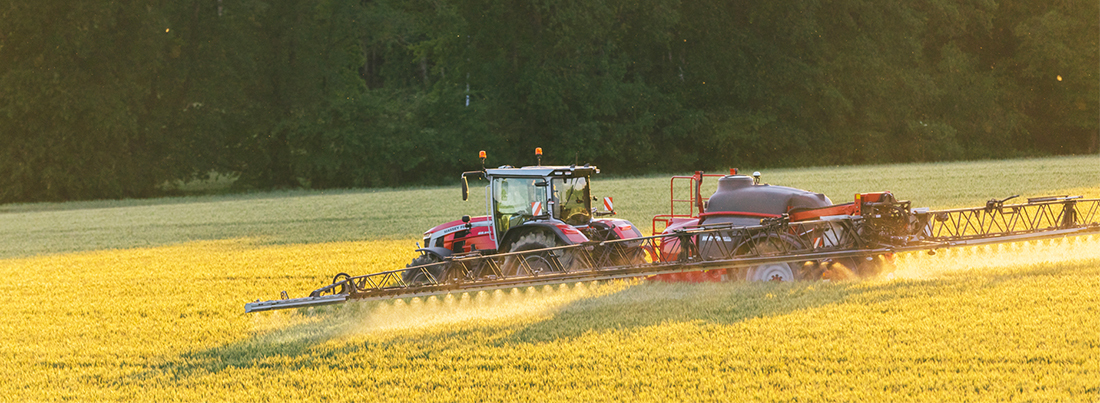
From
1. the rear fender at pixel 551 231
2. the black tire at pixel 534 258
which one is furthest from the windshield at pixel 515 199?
the black tire at pixel 534 258

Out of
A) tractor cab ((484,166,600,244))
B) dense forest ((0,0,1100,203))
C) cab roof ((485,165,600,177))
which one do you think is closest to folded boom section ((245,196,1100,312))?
tractor cab ((484,166,600,244))

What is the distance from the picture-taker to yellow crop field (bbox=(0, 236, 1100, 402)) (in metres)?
6.93

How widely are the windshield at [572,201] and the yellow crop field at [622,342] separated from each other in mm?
1139

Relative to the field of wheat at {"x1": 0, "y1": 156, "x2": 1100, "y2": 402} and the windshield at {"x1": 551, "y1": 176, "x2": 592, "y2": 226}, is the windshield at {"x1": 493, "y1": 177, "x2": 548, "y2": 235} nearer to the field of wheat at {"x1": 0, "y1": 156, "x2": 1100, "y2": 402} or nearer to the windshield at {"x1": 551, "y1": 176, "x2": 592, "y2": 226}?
the windshield at {"x1": 551, "y1": 176, "x2": 592, "y2": 226}

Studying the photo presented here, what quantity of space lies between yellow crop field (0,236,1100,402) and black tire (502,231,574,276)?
32 cm

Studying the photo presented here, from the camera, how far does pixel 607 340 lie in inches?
335

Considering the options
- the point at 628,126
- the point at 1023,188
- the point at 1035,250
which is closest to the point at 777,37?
the point at 628,126

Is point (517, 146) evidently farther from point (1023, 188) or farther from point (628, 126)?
point (1023, 188)

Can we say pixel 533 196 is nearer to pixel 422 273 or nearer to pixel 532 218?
pixel 532 218

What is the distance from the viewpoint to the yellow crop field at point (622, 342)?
22.7ft

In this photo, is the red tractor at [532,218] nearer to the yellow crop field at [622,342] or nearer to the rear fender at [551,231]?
the rear fender at [551,231]

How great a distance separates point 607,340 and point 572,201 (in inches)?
153

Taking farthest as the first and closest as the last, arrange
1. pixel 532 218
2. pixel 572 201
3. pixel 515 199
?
pixel 572 201
pixel 515 199
pixel 532 218

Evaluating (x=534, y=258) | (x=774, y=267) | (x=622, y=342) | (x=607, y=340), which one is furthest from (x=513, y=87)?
(x=622, y=342)
